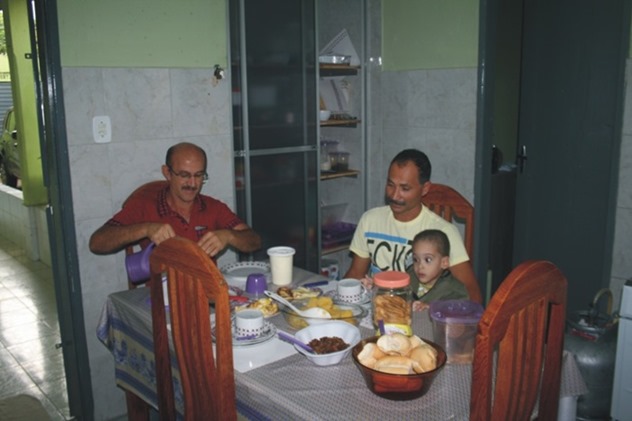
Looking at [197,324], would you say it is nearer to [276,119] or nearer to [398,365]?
[398,365]

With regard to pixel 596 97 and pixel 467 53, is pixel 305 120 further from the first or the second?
pixel 596 97

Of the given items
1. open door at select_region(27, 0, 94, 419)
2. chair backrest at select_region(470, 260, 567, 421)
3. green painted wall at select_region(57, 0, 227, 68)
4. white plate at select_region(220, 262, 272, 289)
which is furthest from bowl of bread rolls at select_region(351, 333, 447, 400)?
green painted wall at select_region(57, 0, 227, 68)

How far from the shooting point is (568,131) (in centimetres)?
326

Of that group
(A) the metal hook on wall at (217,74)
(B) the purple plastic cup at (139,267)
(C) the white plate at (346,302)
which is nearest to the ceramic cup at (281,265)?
(C) the white plate at (346,302)

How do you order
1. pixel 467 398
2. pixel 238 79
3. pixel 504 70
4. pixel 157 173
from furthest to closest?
pixel 504 70
pixel 238 79
pixel 157 173
pixel 467 398

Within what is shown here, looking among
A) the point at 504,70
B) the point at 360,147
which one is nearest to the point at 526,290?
the point at 360,147

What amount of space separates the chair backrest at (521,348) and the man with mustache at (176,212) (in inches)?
49.5

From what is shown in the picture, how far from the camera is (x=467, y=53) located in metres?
3.03

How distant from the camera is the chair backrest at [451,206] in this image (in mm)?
2365

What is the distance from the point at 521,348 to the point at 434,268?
713 millimetres

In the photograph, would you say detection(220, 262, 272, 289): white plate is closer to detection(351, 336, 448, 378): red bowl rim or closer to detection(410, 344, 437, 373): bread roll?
detection(351, 336, 448, 378): red bowl rim

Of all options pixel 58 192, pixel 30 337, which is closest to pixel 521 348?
pixel 58 192

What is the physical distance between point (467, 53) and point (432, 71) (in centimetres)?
23

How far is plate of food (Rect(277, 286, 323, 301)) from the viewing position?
189 centimetres
